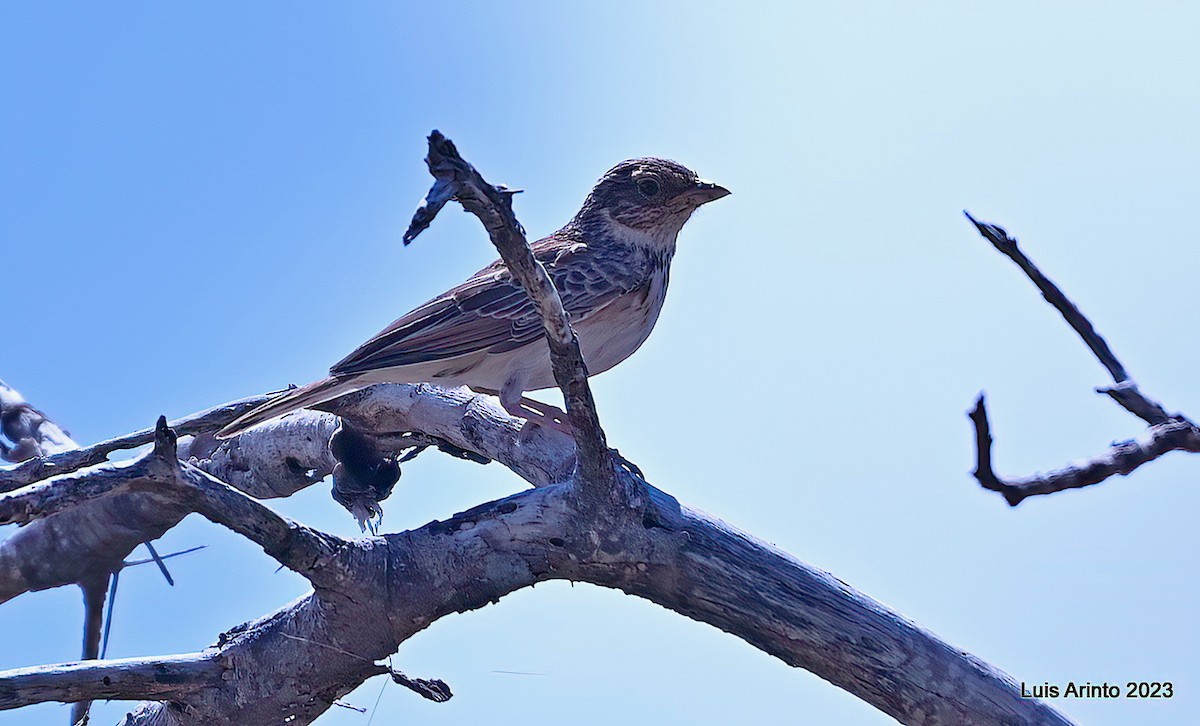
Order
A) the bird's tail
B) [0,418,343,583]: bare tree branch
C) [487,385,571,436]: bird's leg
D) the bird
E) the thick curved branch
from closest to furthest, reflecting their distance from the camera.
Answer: the thick curved branch, [0,418,343,583]: bare tree branch, the bird's tail, the bird, [487,385,571,436]: bird's leg

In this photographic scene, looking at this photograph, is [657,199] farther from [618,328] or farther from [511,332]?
[511,332]

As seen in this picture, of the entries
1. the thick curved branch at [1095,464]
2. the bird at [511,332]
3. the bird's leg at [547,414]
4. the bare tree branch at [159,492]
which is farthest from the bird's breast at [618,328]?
the thick curved branch at [1095,464]

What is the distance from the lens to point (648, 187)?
5508mm

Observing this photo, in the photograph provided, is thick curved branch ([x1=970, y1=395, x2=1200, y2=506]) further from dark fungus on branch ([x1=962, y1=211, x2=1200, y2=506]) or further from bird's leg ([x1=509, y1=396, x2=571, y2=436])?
bird's leg ([x1=509, y1=396, x2=571, y2=436])

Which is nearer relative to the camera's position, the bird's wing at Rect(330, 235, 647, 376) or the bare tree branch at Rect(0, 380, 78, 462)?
the bird's wing at Rect(330, 235, 647, 376)

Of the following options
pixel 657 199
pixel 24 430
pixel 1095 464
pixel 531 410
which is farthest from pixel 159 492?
pixel 24 430

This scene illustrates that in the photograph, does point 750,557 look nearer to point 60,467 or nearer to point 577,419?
point 577,419

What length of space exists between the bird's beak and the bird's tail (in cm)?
194

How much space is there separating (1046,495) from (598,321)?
2.65m

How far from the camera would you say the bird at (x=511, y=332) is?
454 centimetres

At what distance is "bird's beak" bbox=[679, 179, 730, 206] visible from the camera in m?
5.43

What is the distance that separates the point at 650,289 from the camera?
5.06 m

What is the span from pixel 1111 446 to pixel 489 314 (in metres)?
2.82

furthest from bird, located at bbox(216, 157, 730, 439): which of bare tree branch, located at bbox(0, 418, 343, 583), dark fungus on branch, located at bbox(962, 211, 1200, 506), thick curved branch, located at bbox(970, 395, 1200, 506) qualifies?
thick curved branch, located at bbox(970, 395, 1200, 506)
